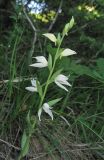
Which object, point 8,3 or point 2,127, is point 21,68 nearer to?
point 2,127

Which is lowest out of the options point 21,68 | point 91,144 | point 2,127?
point 91,144

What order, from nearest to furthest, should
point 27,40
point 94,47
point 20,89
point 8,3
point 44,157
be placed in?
point 44,157
point 20,89
point 94,47
point 27,40
point 8,3

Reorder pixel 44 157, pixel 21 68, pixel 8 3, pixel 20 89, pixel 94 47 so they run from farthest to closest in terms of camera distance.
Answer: pixel 8 3 < pixel 94 47 < pixel 21 68 < pixel 20 89 < pixel 44 157

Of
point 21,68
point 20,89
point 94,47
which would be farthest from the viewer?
point 94,47

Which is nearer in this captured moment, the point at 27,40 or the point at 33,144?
the point at 33,144

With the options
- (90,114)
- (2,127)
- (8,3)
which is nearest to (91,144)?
(90,114)

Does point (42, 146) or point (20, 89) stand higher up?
point (20, 89)

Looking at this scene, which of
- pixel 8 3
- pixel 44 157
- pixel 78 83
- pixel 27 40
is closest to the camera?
pixel 44 157

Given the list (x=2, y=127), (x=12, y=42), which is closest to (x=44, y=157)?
(x=2, y=127)

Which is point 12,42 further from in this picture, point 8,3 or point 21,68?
point 8,3
